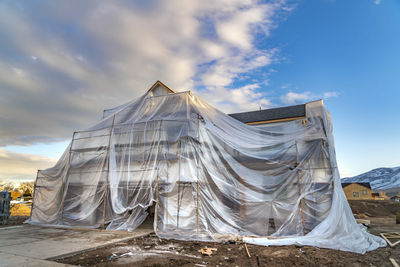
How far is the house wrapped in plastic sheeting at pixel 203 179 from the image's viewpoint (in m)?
7.63

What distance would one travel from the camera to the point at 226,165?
883 cm

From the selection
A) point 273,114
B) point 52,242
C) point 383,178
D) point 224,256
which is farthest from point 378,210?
point 383,178

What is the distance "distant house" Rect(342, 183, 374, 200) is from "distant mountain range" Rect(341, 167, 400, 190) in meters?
32.8

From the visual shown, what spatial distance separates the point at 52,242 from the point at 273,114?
53.3 feet

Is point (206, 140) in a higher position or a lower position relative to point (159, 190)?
higher

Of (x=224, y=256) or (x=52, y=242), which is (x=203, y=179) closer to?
(x=224, y=256)

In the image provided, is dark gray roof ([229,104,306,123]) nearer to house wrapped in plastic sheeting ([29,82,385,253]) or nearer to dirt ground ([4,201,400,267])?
house wrapped in plastic sheeting ([29,82,385,253])

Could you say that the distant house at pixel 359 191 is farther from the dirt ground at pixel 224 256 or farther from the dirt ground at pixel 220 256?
the dirt ground at pixel 224 256

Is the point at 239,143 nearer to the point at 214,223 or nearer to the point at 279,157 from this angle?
the point at 279,157

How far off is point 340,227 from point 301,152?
266 cm

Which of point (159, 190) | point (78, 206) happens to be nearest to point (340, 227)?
point (159, 190)

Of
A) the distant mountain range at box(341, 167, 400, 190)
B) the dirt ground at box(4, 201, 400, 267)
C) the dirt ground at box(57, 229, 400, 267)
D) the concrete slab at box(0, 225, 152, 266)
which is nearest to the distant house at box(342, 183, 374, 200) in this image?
the distant mountain range at box(341, 167, 400, 190)

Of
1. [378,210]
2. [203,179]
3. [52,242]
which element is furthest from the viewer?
[378,210]

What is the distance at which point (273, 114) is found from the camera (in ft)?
61.9
